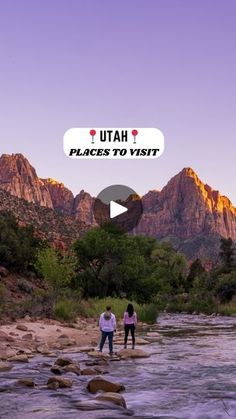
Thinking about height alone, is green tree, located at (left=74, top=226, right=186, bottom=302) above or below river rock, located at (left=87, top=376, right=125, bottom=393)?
above

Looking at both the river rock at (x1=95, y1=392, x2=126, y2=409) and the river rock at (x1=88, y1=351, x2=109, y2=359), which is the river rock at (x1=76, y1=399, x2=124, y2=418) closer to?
the river rock at (x1=95, y1=392, x2=126, y2=409)

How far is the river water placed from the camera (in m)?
9.38

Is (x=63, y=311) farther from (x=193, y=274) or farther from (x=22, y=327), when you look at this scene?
(x=193, y=274)

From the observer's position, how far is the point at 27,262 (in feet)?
160

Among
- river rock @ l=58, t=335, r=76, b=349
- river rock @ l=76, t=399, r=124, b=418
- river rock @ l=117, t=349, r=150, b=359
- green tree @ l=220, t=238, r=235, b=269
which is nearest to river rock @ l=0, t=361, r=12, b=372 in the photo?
river rock @ l=76, t=399, r=124, b=418

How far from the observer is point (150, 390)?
38.9 ft

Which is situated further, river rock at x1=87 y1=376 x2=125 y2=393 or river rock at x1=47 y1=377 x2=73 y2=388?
river rock at x1=47 y1=377 x2=73 y2=388

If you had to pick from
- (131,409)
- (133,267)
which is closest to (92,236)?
(133,267)

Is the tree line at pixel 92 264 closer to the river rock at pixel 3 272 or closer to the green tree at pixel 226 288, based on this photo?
the green tree at pixel 226 288

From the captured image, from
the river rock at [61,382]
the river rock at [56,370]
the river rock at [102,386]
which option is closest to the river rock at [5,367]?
the river rock at [56,370]

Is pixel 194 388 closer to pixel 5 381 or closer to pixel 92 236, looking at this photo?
pixel 5 381

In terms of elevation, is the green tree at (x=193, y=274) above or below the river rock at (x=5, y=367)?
above

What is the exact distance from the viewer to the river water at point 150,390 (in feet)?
30.8

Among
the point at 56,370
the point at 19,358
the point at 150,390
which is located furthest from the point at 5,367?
the point at 150,390
